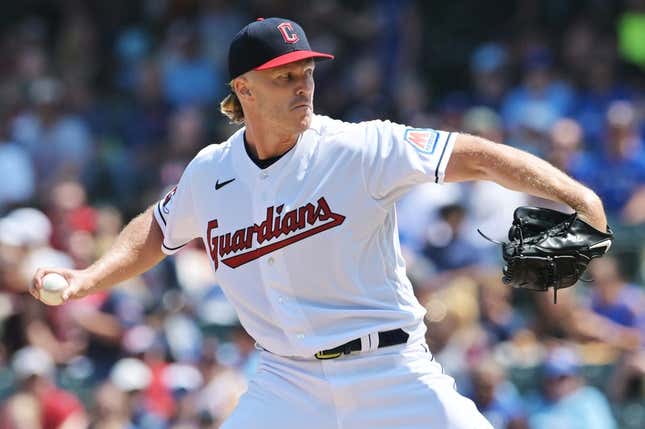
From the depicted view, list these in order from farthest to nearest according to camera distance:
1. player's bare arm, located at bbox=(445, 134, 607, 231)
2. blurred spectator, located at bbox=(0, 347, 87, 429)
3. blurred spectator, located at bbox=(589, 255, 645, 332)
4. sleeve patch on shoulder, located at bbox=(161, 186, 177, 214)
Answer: blurred spectator, located at bbox=(589, 255, 645, 332) < blurred spectator, located at bbox=(0, 347, 87, 429) < sleeve patch on shoulder, located at bbox=(161, 186, 177, 214) < player's bare arm, located at bbox=(445, 134, 607, 231)

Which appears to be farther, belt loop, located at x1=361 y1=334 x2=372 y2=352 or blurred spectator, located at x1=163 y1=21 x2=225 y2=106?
blurred spectator, located at x1=163 y1=21 x2=225 y2=106

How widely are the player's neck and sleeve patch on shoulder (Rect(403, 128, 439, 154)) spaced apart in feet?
1.43

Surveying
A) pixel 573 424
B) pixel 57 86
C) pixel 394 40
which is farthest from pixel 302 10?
pixel 573 424

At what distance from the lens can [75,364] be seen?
A: 877 cm

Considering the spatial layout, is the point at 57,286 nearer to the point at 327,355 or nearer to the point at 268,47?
the point at 327,355

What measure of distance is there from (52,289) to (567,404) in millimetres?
4250

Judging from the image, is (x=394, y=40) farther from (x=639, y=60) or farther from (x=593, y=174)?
(x=593, y=174)

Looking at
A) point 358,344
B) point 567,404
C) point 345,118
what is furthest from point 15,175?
point 358,344

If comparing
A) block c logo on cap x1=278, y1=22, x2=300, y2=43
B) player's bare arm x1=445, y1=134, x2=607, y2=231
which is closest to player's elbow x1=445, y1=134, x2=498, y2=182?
player's bare arm x1=445, y1=134, x2=607, y2=231

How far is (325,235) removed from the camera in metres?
4.32

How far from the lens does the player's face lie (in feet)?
14.5

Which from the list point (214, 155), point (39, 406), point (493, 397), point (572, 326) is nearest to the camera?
point (214, 155)

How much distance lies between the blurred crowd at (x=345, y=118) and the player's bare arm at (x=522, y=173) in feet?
11.9

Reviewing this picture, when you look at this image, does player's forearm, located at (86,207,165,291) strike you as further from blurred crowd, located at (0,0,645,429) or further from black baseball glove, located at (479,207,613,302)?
blurred crowd, located at (0,0,645,429)
